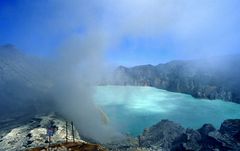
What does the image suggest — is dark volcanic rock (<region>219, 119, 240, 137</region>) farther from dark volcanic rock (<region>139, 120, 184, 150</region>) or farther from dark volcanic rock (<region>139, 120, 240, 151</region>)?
dark volcanic rock (<region>139, 120, 184, 150</region>)

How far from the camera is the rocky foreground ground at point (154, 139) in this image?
297ft

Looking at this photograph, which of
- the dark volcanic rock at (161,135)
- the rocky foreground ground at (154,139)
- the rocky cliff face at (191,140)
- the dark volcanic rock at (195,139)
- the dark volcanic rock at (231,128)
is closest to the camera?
the rocky foreground ground at (154,139)

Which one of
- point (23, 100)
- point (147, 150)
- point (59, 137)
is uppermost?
point (23, 100)

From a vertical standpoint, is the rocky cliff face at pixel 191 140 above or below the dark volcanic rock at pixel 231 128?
below

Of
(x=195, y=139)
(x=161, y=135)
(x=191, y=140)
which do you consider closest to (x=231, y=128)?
(x=195, y=139)

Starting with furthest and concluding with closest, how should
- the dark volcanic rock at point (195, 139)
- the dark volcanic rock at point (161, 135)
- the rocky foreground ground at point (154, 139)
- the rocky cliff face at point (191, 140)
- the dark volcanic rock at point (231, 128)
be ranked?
the dark volcanic rock at point (161, 135) < the dark volcanic rock at point (231, 128) < the dark volcanic rock at point (195, 139) < the rocky cliff face at point (191, 140) < the rocky foreground ground at point (154, 139)

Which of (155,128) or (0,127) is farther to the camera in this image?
(155,128)

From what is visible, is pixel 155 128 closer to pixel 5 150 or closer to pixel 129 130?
pixel 129 130

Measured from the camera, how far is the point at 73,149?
229 ft

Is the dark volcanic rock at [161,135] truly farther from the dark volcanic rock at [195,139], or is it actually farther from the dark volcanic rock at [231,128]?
the dark volcanic rock at [231,128]

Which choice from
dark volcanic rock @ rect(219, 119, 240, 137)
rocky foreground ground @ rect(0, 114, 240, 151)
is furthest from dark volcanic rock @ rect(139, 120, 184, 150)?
dark volcanic rock @ rect(219, 119, 240, 137)

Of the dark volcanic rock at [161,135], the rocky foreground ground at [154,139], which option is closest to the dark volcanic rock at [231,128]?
the rocky foreground ground at [154,139]

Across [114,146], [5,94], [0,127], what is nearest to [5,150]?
[114,146]

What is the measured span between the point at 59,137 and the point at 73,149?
79.1 ft
